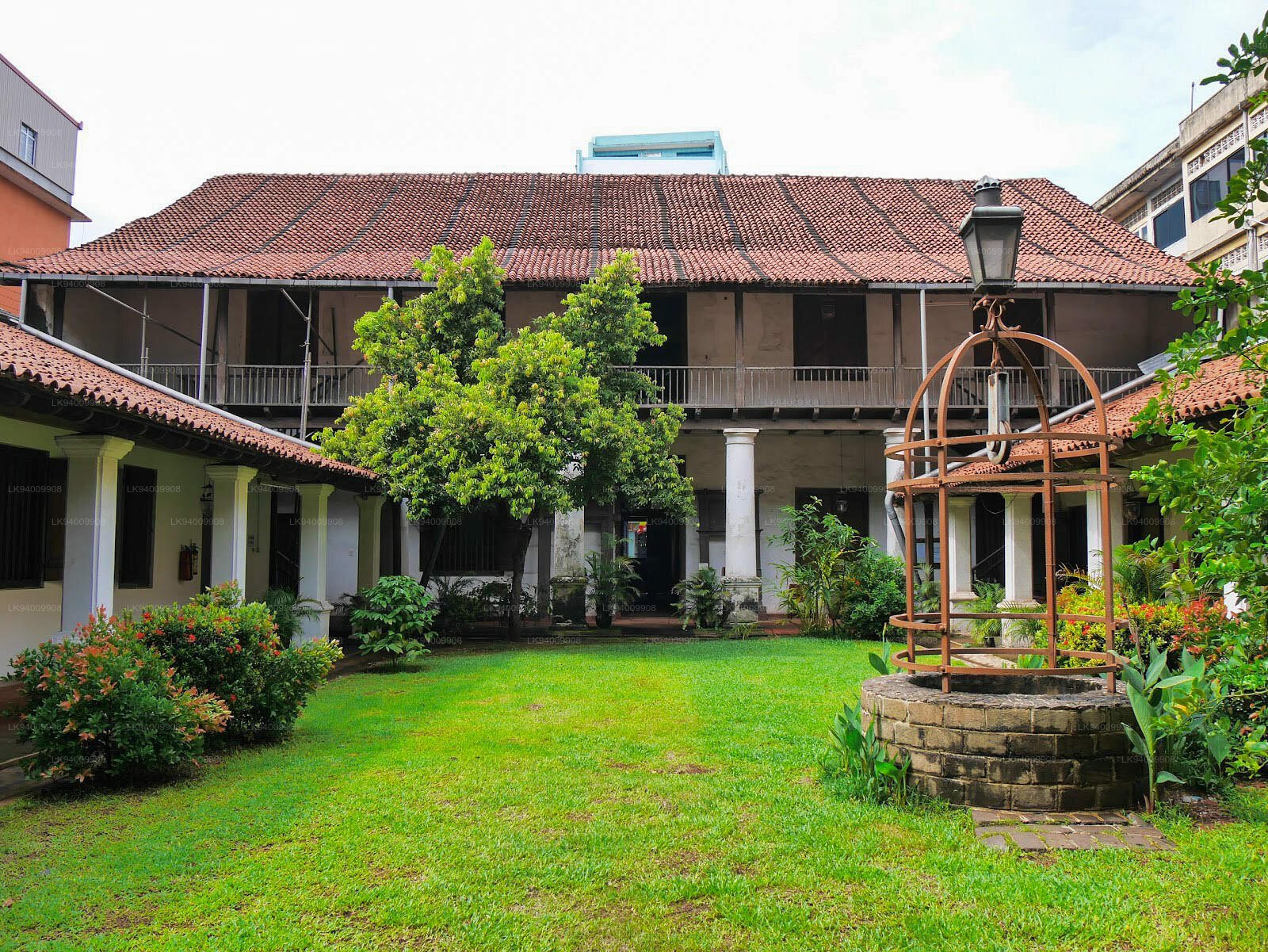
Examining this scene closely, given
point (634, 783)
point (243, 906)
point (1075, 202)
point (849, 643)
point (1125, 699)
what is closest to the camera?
point (243, 906)

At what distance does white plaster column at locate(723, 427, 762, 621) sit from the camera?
1480 centimetres

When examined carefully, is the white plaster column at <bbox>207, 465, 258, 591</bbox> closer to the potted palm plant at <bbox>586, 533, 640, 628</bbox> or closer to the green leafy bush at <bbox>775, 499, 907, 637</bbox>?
the potted palm plant at <bbox>586, 533, 640, 628</bbox>

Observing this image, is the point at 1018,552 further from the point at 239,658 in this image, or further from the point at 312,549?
the point at 239,658

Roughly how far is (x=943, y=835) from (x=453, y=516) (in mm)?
8757

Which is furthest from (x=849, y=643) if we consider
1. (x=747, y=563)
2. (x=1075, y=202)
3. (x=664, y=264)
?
(x=1075, y=202)

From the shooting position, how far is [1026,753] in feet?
14.7

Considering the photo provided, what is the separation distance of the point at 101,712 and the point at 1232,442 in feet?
17.4

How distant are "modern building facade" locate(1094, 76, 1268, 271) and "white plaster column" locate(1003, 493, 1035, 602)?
7.42m

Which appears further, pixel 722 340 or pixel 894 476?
pixel 722 340

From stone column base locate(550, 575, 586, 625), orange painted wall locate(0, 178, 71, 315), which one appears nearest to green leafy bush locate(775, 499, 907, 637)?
stone column base locate(550, 575, 586, 625)

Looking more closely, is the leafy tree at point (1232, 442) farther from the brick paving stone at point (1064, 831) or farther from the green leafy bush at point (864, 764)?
the green leafy bush at point (864, 764)

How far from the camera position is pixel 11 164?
20.6m

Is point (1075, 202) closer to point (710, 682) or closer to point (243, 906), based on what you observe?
point (710, 682)

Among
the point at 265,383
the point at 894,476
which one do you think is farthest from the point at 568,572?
the point at 265,383
